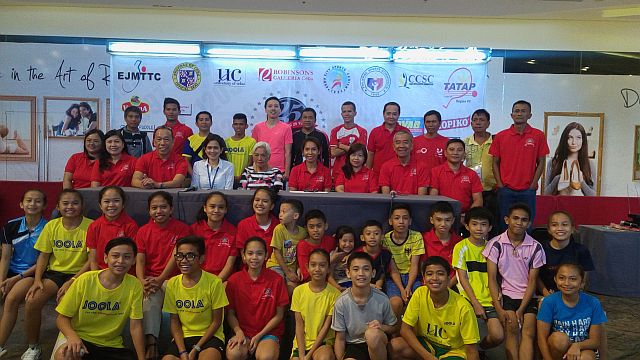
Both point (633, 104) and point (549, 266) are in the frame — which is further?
point (633, 104)

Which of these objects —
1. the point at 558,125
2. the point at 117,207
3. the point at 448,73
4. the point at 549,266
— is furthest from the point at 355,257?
the point at 558,125

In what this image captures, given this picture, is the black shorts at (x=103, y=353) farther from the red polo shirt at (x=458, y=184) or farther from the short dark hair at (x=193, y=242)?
the red polo shirt at (x=458, y=184)

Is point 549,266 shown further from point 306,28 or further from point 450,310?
point 306,28

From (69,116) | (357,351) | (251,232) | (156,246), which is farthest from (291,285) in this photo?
(69,116)

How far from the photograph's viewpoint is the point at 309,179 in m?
4.86

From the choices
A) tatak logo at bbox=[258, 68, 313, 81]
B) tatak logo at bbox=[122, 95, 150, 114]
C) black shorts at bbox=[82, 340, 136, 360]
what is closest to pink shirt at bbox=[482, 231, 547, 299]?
black shorts at bbox=[82, 340, 136, 360]

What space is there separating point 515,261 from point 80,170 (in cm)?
383

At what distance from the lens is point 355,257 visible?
10.8 ft

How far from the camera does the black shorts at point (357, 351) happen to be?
10.4 feet

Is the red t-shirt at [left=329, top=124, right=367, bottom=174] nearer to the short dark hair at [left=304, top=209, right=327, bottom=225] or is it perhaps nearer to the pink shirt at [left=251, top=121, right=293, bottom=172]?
the pink shirt at [left=251, top=121, right=293, bottom=172]

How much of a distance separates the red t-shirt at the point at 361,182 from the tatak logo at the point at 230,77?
2794 millimetres

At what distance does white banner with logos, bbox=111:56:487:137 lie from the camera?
6.98m

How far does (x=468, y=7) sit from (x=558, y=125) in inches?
83.0

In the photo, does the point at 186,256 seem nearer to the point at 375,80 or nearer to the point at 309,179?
the point at 309,179
